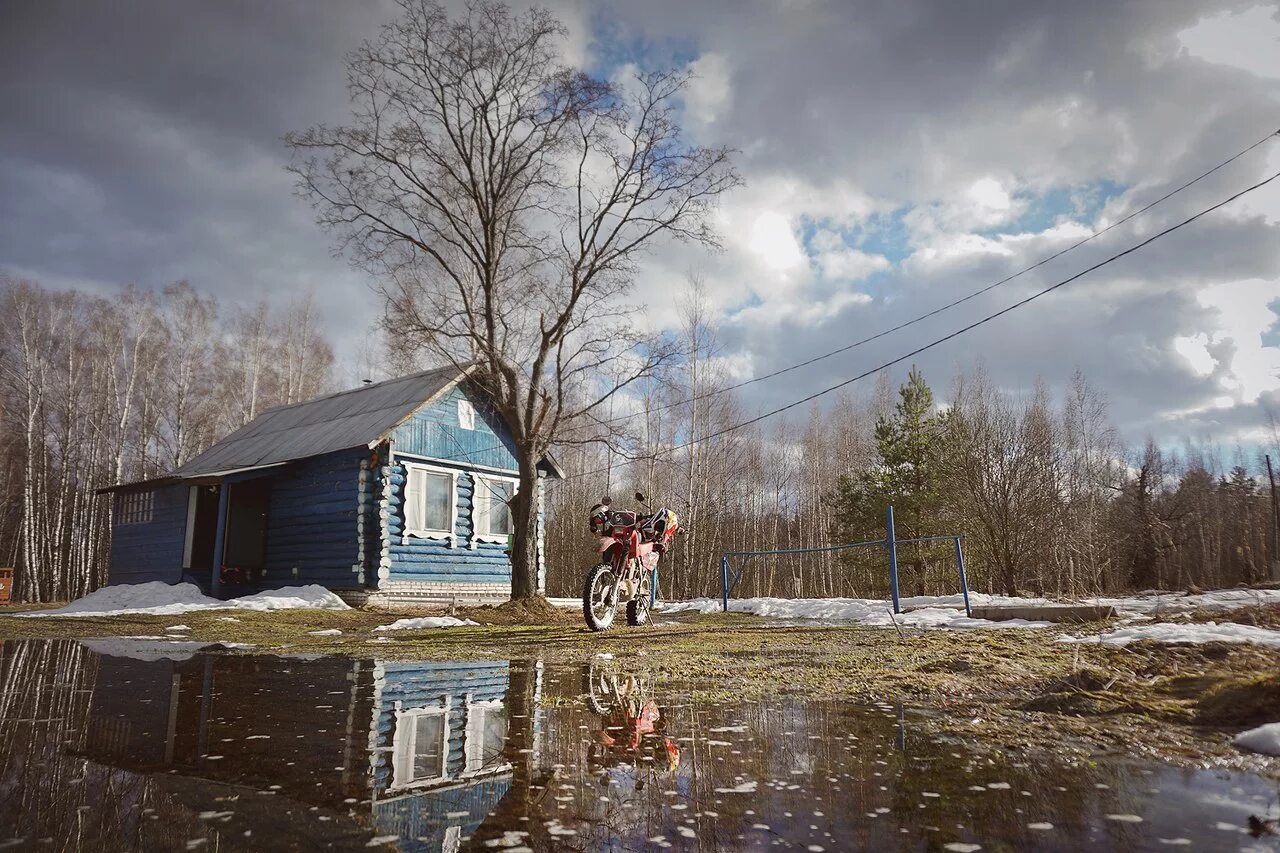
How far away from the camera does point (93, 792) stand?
2109 millimetres

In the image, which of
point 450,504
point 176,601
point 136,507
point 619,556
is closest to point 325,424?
point 450,504

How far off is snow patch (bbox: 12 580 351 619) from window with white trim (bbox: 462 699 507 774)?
1134 cm

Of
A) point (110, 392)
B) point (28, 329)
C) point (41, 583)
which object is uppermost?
point (28, 329)

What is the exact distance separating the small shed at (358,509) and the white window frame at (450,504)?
0.03 meters

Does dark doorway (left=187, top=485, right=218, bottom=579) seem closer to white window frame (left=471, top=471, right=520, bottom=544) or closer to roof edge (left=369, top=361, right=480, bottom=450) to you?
roof edge (left=369, top=361, right=480, bottom=450)

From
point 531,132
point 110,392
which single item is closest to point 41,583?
point 110,392

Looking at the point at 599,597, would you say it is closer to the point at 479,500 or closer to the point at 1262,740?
the point at 1262,740

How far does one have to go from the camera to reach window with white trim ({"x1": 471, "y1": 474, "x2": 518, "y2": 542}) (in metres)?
17.5

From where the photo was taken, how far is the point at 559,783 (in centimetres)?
225

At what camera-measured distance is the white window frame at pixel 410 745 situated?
7.50 feet

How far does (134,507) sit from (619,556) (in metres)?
15.2

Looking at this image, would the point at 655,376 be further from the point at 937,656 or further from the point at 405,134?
the point at 937,656

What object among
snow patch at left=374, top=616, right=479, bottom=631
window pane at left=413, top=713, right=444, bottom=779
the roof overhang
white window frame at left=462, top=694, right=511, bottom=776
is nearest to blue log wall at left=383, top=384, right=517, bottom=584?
the roof overhang

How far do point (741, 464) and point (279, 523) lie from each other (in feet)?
77.7
